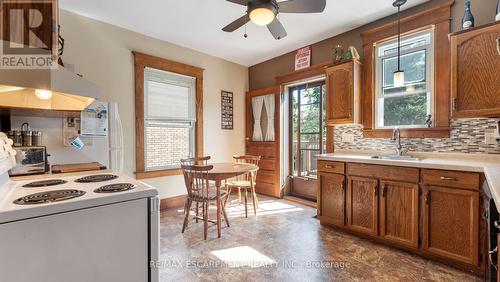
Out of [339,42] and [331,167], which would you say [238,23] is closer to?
[339,42]

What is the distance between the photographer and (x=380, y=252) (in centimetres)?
226

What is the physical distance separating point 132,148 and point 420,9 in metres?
3.95

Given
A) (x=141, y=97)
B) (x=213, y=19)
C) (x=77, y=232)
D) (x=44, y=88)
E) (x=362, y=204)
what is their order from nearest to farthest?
(x=77, y=232)
(x=44, y=88)
(x=362, y=204)
(x=213, y=19)
(x=141, y=97)

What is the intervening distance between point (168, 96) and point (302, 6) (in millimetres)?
2419

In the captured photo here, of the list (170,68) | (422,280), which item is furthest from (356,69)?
(170,68)

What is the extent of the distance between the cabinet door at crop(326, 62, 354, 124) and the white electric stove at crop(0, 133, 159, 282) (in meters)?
2.55

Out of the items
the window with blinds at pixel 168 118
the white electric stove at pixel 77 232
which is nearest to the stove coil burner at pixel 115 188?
the white electric stove at pixel 77 232

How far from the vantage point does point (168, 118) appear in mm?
3625

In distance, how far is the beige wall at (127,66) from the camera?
280 cm

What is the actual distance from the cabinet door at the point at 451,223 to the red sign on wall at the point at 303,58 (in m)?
2.46

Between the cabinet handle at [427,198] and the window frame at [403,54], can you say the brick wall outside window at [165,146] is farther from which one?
the cabinet handle at [427,198]

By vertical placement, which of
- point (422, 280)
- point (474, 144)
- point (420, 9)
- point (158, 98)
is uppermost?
point (420, 9)

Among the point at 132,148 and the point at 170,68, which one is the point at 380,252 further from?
the point at 170,68

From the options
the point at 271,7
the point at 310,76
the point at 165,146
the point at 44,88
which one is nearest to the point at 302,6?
the point at 271,7
